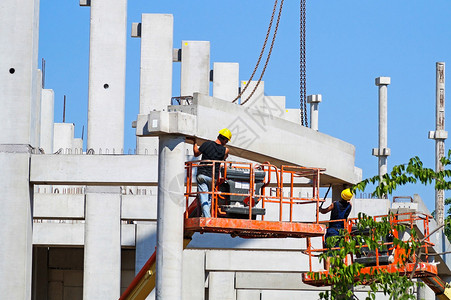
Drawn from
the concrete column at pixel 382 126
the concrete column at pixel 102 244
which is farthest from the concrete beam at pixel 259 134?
the concrete column at pixel 382 126

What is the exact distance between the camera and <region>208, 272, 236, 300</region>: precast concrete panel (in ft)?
121

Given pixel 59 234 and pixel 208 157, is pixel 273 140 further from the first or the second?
pixel 59 234

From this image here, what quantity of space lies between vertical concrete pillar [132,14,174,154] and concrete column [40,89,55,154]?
9.31 m

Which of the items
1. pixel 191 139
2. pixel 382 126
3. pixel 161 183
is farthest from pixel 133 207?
pixel 382 126

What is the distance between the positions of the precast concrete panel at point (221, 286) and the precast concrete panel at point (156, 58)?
326 inches

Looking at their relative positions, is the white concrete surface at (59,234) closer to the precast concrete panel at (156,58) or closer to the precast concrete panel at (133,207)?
the precast concrete panel at (133,207)

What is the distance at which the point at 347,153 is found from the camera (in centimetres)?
2066

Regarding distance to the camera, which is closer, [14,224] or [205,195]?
[205,195]

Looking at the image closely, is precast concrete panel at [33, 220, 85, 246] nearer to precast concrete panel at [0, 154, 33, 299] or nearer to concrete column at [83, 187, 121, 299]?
concrete column at [83, 187, 121, 299]

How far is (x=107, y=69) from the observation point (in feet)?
92.9

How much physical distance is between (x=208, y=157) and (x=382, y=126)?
90.7 ft

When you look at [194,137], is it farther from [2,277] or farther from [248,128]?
[2,277]

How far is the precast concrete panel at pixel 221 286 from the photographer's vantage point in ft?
121

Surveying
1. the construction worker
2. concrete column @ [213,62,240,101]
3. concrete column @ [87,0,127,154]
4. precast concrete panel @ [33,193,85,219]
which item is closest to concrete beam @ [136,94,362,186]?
the construction worker
